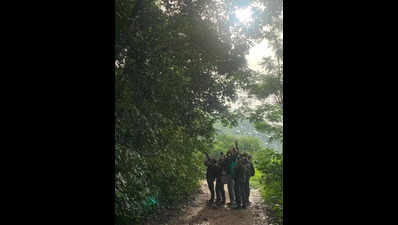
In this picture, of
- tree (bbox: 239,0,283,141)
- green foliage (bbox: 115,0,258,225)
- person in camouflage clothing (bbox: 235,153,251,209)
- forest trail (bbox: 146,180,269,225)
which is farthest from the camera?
tree (bbox: 239,0,283,141)

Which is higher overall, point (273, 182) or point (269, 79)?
point (269, 79)

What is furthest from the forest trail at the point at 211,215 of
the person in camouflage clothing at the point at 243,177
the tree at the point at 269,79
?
the tree at the point at 269,79

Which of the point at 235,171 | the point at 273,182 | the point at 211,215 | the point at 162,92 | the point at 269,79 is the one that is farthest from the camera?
the point at 269,79

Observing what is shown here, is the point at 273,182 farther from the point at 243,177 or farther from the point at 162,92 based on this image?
the point at 162,92

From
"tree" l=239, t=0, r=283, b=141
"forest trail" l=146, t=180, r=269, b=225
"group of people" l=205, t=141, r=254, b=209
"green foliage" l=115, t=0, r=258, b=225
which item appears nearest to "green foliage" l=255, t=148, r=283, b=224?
"forest trail" l=146, t=180, r=269, b=225

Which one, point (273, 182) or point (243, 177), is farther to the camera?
point (273, 182)

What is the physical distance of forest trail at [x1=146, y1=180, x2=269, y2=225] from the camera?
6.28 meters

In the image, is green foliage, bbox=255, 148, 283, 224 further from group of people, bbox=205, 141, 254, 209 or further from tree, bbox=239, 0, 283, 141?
tree, bbox=239, 0, 283, 141

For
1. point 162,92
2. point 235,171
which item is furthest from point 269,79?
point 162,92

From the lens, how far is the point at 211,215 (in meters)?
6.82
